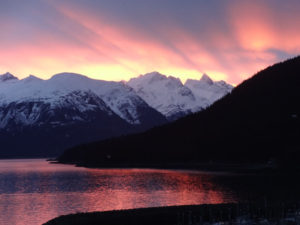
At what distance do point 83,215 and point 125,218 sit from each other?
541 centimetres

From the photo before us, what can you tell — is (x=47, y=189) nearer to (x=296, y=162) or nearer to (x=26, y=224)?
(x=26, y=224)

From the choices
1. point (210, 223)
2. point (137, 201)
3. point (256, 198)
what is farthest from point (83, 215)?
point (256, 198)

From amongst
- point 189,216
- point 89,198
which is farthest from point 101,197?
point 189,216

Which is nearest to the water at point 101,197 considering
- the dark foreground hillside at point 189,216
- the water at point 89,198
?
the water at point 89,198

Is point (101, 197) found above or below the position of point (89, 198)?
above

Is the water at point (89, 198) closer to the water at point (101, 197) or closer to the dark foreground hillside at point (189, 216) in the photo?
the water at point (101, 197)

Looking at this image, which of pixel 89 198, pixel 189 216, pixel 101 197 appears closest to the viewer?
pixel 189 216

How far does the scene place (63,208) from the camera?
3378 inches

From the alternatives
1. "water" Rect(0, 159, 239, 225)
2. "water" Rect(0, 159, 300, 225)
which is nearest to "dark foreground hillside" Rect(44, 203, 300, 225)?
"water" Rect(0, 159, 300, 225)

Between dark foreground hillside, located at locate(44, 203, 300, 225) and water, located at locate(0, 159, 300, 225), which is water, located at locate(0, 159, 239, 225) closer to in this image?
water, located at locate(0, 159, 300, 225)

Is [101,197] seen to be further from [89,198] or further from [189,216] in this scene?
[189,216]

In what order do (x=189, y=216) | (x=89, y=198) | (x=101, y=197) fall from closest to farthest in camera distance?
(x=189, y=216), (x=89, y=198), (x=101, y=197)

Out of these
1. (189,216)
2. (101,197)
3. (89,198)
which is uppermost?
(101,197)

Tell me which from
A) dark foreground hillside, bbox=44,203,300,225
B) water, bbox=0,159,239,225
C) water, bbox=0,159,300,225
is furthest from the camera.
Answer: water, bbox=0,159,300,225
